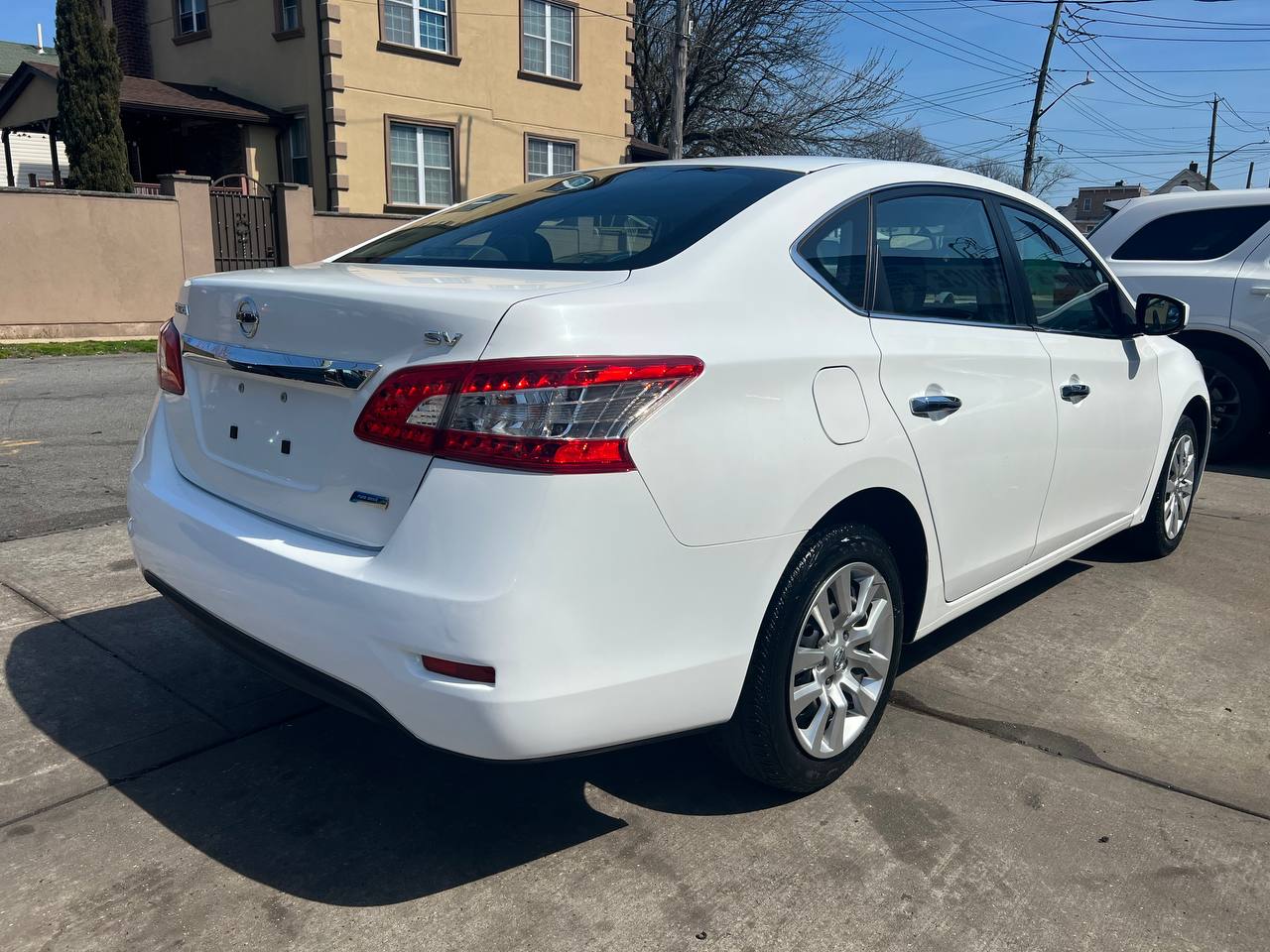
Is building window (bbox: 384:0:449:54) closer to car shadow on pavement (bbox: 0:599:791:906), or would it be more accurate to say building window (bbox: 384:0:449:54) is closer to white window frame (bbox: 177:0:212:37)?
white window frame (bbox: 177:0:212:37)

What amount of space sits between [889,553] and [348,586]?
5.08ft

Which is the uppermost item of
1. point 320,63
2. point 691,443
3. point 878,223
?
point 320,63

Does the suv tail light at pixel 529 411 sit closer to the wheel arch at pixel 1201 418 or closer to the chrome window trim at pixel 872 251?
the chrome window trim at pixel 872 251

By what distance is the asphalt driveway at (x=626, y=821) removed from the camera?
2420 millimetres

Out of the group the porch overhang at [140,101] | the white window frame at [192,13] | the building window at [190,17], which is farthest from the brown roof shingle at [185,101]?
the building window at [190,17]

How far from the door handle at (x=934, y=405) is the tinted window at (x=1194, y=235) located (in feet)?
18.2

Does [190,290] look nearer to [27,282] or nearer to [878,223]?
[878,223]

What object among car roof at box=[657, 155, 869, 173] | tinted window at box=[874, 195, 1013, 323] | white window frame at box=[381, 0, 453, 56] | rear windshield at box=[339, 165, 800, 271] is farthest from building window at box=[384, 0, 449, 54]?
tinted window at box=[874, 195, 1013, 323]

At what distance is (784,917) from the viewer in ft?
8.02

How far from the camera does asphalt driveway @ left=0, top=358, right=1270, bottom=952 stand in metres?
2.42

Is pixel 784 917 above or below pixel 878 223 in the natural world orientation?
below

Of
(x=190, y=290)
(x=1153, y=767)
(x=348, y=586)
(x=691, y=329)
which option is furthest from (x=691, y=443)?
(x=1153, y=767)

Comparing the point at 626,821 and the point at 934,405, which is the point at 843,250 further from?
the point at 626,821

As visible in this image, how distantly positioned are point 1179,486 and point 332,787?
4.25 metres
